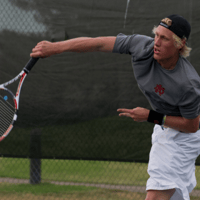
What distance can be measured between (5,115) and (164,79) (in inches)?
64.4

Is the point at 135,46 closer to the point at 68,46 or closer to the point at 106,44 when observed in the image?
the point at 106,44

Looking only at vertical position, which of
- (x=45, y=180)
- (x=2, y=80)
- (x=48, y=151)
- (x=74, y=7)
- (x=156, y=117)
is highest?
(x=74, y=7)

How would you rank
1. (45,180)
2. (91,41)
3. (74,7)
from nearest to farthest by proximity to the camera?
(91,41), (74,7), (45,180)

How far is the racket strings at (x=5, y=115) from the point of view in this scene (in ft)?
9.89

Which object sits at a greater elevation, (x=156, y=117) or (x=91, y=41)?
(x=91, y=41)

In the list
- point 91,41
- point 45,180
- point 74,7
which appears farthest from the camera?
point 45,180

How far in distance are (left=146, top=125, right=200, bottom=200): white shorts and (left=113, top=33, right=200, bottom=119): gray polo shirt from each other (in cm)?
24

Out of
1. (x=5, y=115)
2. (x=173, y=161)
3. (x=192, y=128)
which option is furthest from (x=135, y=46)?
(x=5, y=115)

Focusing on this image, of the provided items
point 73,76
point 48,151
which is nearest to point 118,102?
point 73,76

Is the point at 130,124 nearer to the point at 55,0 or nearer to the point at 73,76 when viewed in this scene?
the point at 73,76

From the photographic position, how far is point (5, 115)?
120 inches

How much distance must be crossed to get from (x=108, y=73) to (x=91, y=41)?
1.39m

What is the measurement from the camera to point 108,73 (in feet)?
11.2

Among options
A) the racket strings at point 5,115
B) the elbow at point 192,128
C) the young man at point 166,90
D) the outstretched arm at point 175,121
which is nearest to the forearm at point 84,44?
the young man at point 166,90
